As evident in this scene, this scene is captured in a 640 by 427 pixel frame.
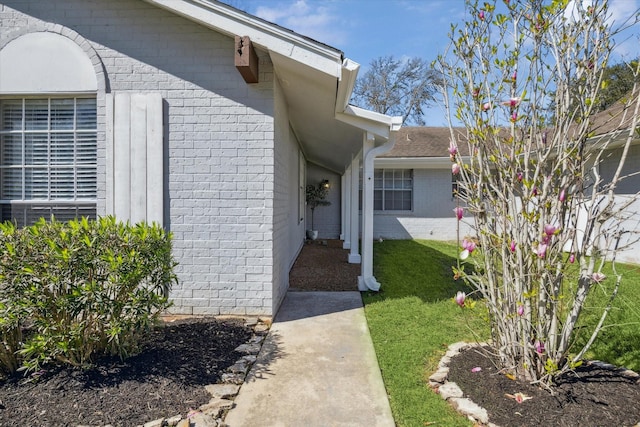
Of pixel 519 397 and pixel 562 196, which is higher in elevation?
pixel 562 196

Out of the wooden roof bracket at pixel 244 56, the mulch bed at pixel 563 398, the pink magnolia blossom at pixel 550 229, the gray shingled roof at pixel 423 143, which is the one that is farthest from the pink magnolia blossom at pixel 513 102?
the gray shingled roof at pixel 423 143

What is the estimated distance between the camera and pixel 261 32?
4.43 metres

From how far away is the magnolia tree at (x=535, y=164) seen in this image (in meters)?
2.88

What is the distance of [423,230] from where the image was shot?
13820 millimetres

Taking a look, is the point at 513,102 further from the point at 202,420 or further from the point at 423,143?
the point at 423,143

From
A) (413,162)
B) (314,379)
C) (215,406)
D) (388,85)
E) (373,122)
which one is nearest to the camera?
(215,406)

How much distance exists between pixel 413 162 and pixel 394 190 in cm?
125

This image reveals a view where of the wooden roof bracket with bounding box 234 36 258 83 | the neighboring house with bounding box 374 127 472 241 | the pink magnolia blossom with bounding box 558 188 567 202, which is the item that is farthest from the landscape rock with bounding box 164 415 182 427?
the neighboring house with bounding box 374 127 472 241

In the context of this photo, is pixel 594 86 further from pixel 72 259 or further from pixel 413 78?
pixel 413 78

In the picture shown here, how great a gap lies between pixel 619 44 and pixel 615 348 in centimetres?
307

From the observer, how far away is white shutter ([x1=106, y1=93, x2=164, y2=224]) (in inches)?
194

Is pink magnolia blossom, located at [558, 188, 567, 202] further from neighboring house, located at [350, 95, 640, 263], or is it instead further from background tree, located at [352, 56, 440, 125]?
background tree, located at [352, 56, 440, 125]

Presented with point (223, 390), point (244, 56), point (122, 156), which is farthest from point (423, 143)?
point (223, 390)

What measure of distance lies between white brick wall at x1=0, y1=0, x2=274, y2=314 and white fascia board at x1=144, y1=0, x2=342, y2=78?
37 cm
